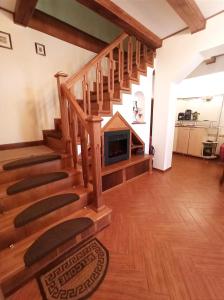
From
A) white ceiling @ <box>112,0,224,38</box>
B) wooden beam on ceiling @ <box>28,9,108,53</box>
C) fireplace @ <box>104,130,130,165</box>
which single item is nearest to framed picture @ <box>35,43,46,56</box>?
wooden beam on ceiling @ <box>28,9,108,53</box>

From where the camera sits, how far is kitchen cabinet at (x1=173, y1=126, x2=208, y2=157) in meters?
4.41

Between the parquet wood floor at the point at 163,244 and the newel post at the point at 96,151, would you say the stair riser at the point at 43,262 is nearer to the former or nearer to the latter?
the parquet wood floor at the point at 163,244

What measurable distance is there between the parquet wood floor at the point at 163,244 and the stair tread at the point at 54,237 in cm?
22

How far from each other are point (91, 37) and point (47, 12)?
0.97m

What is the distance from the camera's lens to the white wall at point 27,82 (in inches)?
97.0

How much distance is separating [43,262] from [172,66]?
3.61 m

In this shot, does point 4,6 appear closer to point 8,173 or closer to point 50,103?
point 50,103

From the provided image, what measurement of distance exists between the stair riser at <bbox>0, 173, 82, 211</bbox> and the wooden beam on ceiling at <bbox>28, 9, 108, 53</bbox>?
8.96 ft

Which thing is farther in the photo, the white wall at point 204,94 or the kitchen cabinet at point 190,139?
the kitchen cabinet at point 190,139

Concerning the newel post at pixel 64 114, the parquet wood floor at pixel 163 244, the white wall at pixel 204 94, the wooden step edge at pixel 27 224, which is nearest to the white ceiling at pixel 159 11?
the newel post at pixel 64 114

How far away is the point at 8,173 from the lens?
1.76 meters

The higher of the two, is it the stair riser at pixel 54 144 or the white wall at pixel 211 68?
the white wall at pixel 211 68

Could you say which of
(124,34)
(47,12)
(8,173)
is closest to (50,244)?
(8,173)

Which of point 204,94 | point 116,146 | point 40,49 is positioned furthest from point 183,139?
point 40,49
